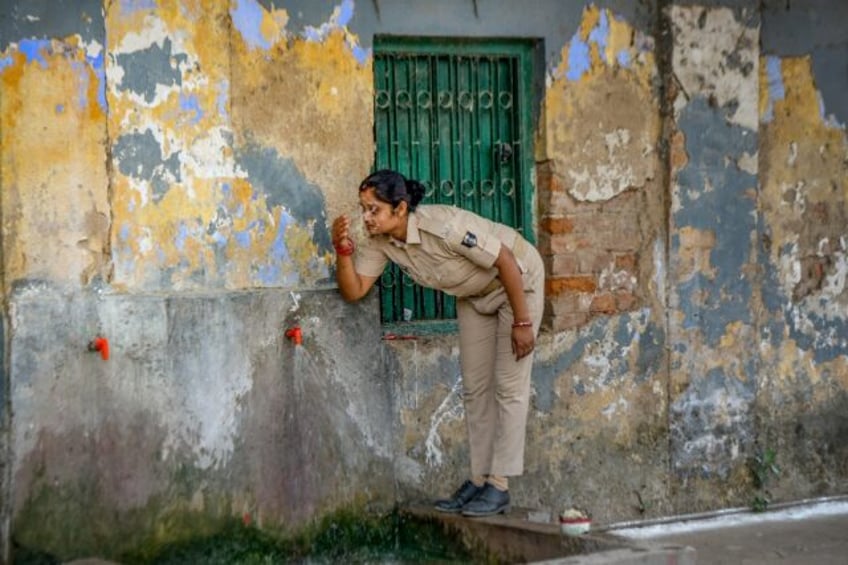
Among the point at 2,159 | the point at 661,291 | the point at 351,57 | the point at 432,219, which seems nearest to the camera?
the point at 2,159

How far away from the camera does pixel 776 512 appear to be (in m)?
8.00

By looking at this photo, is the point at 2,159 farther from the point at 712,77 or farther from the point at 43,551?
the point at 712,77

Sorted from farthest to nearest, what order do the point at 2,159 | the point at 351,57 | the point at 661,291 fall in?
the point at 661,291
the point at 351,57
the point at 2,159

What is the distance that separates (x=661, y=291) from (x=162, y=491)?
290 centimetres

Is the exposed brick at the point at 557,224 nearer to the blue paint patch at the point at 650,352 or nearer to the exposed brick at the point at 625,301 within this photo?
the exposed brick at the point at 625,301

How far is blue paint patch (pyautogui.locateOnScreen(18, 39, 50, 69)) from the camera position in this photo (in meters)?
5.93

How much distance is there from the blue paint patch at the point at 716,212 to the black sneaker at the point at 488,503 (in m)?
1.72

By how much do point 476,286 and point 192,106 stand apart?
57.6 inches

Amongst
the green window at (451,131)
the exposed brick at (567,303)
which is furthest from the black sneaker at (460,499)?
the exposed brick at (567,303)

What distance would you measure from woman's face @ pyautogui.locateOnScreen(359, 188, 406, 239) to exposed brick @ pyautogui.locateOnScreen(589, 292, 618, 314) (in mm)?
A: 1517

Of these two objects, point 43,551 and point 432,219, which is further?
point 432,219

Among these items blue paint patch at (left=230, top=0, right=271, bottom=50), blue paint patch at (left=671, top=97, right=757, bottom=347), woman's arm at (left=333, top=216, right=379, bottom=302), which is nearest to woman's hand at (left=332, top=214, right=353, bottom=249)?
woman's arm at (left=333, top=216, right=379, bottom=302)

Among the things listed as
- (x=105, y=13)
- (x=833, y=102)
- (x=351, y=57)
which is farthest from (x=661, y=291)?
(x=105, y=13)

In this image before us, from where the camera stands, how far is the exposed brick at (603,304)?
296 inches
